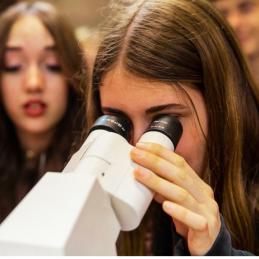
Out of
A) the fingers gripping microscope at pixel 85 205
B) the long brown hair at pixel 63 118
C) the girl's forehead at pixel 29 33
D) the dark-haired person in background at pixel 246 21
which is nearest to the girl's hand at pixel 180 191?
the fingers gripping microscope at pixel 85 205

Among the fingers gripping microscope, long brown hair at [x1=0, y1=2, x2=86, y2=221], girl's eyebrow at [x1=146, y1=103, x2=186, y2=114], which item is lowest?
long brown hair at [x1=0, y1=2, x2=86, y2=221]

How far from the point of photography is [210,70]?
0.80 m

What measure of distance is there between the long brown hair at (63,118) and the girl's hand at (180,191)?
28.7 inches

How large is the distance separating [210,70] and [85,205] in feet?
1.26

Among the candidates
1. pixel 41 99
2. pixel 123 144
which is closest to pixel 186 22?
pixel 123 144

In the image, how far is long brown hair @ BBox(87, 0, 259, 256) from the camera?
785mm

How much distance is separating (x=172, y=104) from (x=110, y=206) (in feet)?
0.80

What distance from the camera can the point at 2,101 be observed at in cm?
145

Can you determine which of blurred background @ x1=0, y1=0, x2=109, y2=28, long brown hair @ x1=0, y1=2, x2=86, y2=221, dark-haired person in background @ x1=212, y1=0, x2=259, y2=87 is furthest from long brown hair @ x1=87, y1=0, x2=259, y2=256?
blurred background @ x1=0, y1=0, x2=109, y2=28

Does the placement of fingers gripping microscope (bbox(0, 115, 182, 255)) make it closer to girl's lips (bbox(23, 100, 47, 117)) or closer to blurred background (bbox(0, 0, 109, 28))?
girl's lips (bbox(23, 100, 47, 117))

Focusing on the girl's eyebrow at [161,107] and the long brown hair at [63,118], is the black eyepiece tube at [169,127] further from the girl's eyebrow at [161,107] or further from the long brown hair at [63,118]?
the long brown hair at [63,118]

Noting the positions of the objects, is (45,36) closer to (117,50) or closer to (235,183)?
(117,50)

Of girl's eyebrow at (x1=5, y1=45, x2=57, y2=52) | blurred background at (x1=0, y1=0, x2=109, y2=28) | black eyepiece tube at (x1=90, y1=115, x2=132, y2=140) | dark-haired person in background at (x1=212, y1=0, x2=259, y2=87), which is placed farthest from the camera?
blurred background at (x1=0, y1=0, x2=109, y2=28)

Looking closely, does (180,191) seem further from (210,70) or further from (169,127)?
(210,70)
